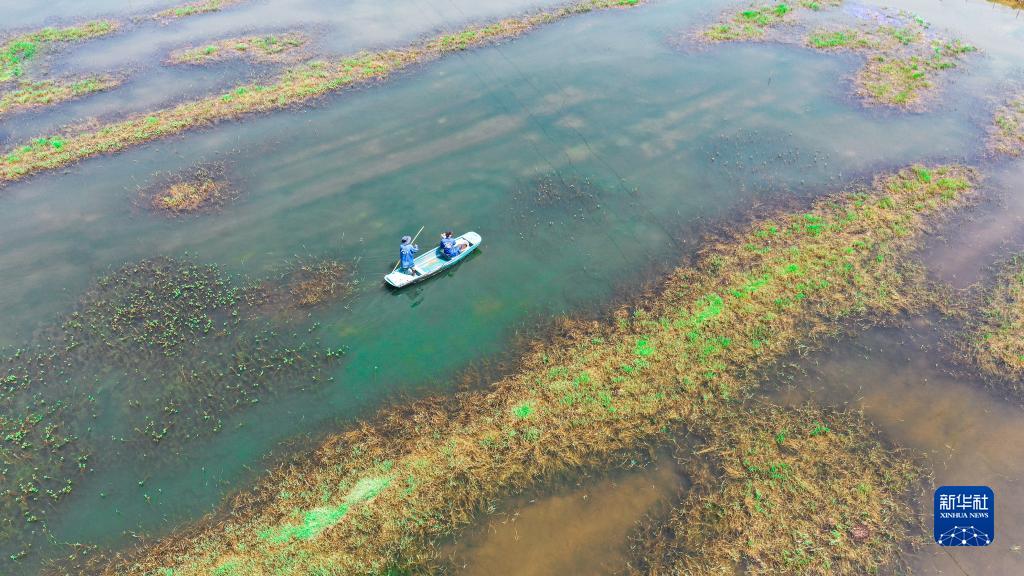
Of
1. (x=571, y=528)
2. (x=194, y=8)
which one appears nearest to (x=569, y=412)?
(x=571, y=528)

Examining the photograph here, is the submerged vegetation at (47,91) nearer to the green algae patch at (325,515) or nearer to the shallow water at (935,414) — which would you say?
the green algae patch at (325,515)

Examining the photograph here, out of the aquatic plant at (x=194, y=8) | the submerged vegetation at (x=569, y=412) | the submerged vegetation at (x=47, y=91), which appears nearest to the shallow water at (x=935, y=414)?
the submerged vegetation at (x=569, y=412)

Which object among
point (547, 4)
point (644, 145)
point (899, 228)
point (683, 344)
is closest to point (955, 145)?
point (899, 228)

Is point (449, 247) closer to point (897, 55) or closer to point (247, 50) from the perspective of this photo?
point (247, 50)

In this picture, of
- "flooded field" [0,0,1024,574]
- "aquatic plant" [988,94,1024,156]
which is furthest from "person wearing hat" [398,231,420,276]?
"aquatic plant" [988,94,1024,156]

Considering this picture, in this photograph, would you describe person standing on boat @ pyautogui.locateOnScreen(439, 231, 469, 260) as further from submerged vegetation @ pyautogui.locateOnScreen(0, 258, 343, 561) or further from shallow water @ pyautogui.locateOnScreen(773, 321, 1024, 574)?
shallow water @ pyautogui.locateOnScreen(773, 321, 1024, 574)

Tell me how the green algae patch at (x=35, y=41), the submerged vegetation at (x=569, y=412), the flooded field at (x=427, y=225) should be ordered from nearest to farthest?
the submerged vegetation at (x=569, y=412)
the flooded field at (x=427, y=225)
the green algae patch at (x=35, y=41)
